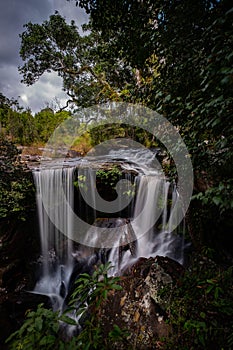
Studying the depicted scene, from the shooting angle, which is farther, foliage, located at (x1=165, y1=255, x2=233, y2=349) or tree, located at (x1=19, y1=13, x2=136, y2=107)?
tree, located at (x1=19, y1=13, x2=136, y2=107)

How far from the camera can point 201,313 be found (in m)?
1.80

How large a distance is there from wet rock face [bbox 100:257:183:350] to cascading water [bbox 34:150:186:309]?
214cm

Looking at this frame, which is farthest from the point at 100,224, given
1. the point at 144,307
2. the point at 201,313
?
the point at 201,313

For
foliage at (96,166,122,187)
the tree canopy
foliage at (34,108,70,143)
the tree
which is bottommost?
foliage at (96,166,122,187)

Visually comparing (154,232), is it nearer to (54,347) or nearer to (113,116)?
(54,347)

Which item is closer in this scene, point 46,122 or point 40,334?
point 40,334

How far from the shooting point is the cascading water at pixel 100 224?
198 inches

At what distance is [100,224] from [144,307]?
4.30 meters

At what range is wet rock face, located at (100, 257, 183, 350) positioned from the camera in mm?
1968

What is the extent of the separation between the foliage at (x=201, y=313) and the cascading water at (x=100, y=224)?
98.1 inches

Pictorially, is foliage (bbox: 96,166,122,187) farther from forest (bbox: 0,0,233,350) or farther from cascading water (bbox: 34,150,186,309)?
forest (bbox: 0,0,233,350)

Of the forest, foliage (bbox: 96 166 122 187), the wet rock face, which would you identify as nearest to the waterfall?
foliage (bbox: 96 166 122 187)

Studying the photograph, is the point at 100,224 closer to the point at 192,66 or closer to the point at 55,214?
the point at 55,214

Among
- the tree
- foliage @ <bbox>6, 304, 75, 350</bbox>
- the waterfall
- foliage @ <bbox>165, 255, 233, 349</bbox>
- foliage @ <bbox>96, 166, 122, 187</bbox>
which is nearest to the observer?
A: foliage @ <bbox>6, 304, 75, 350</bbox>
